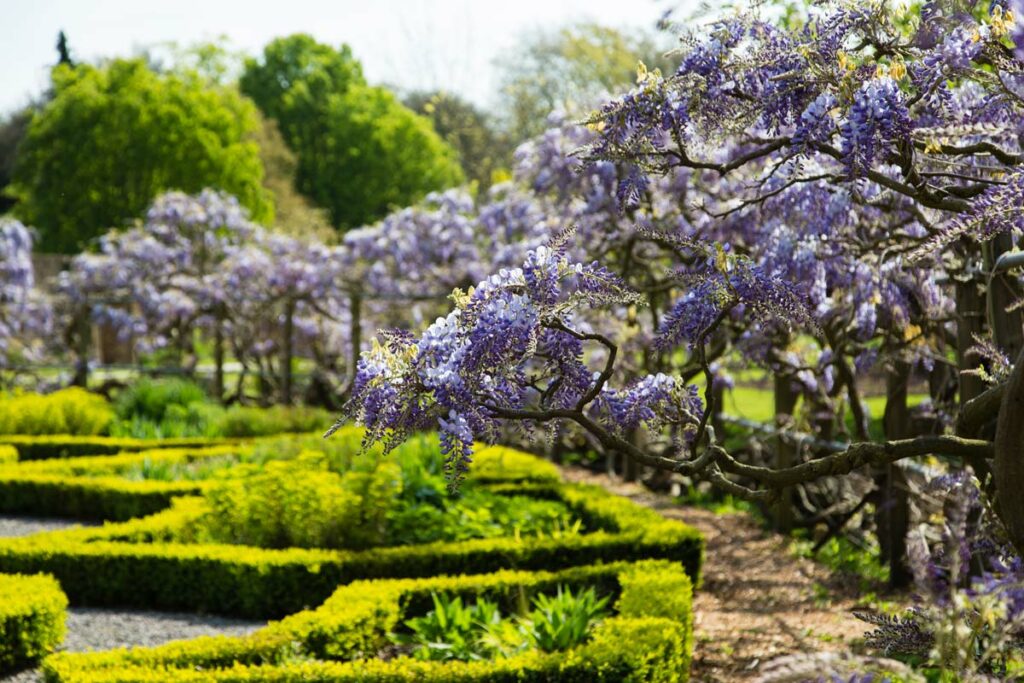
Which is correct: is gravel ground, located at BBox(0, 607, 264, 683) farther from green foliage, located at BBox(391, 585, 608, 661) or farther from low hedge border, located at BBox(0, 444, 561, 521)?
low hedge border, located at BBox(0, 444, 561, 521)

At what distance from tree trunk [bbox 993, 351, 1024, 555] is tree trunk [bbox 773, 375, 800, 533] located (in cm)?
559

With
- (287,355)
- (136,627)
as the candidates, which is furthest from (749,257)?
(287,355)

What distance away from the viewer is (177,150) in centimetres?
3303

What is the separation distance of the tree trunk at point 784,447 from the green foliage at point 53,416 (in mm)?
7456

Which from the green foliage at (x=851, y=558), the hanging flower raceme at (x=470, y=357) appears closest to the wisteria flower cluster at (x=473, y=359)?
the hanging flower raceme at (x=470, y=357)

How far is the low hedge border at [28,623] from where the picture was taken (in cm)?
548

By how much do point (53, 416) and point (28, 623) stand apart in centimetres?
689

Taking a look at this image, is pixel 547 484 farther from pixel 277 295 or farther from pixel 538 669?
pixel 277 295

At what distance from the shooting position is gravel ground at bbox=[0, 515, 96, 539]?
877 centimetres

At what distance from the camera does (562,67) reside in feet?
76.2

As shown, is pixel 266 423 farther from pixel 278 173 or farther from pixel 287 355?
pixel 278 173

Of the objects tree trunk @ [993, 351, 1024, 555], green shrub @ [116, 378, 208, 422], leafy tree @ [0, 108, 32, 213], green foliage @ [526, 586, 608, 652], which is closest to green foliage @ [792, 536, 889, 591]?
green foliage @ [526, 586, 608, 652]

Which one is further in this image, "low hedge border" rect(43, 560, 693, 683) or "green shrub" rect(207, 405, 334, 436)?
"green shrub" rect(207, 405, 334, 436)

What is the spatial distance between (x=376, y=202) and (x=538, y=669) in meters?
40.2
